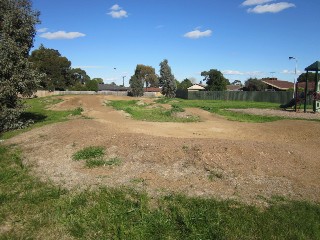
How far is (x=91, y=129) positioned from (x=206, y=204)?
25.1 feet

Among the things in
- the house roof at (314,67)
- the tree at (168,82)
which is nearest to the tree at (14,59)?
the house roof at (314,67)

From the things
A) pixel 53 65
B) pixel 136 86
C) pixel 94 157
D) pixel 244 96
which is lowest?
pixel 94 157

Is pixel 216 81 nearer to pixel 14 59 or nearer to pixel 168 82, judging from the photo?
pixel 168 82

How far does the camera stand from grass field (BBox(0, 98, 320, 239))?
5621 millimetres

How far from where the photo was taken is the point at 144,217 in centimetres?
612

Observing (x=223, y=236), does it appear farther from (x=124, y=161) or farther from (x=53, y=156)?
(x=53, y=156)

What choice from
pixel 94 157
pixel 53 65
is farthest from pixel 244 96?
pixel 53 65

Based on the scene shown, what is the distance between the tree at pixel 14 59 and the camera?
15.5 m

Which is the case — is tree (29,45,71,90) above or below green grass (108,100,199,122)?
above

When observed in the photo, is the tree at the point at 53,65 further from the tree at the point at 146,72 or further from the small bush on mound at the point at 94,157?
the small bush on mound at the point at 94,157

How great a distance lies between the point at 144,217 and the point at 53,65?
3189 inches

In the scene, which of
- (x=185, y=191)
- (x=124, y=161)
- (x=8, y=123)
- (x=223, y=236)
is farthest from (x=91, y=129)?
(x=223, y=236)

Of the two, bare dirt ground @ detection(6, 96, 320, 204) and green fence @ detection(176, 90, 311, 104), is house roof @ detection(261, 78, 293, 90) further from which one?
bare dirt ground @ detection(6, 96, 320, 204)

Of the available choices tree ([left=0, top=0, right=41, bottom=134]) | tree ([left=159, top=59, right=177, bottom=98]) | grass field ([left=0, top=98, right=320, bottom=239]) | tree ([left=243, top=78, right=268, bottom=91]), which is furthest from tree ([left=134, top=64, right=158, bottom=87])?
grass field ([left=0, top=98, right=320, bottom=239])
